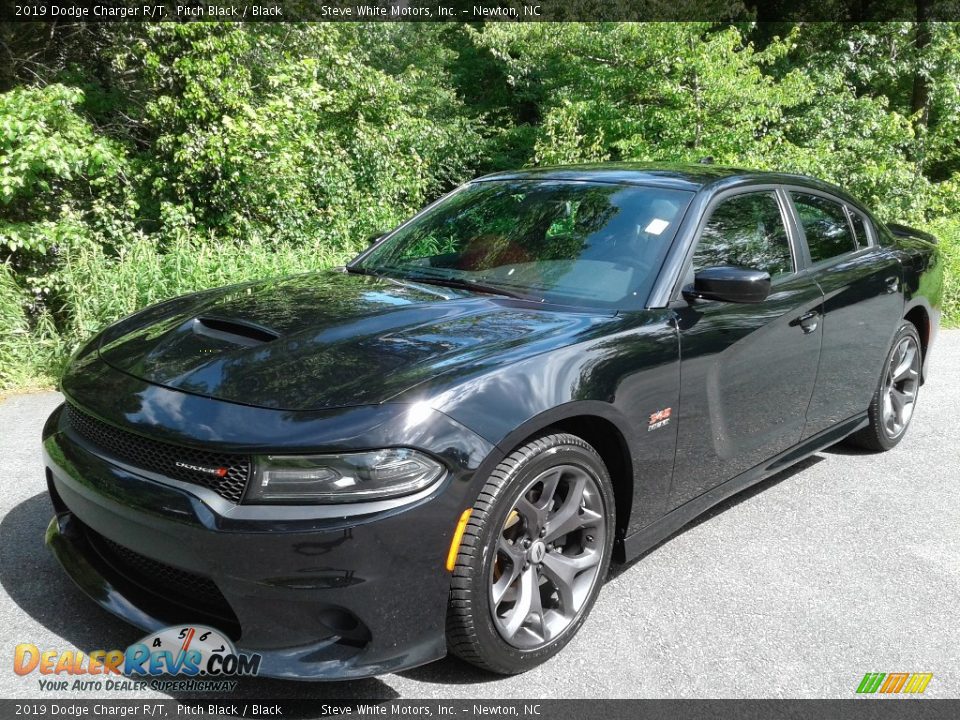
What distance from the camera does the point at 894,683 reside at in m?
2.83

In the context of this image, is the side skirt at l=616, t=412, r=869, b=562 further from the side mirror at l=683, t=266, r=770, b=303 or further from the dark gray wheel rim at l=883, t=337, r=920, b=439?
the side mirror at l=683, t=266, r=770, b=303

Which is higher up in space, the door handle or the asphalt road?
the door handle

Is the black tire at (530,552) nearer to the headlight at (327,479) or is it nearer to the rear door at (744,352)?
the headlight at (327,479)

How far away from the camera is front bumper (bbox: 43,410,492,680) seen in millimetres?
2266

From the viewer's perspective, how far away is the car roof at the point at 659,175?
151 inches

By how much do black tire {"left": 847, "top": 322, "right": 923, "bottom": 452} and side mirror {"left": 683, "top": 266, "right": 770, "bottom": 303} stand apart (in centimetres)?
201

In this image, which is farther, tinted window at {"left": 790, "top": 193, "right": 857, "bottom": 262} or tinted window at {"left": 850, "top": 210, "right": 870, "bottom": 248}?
tinted window at {"left": 850, "top": 210, "right": 870, "bottom": 248}

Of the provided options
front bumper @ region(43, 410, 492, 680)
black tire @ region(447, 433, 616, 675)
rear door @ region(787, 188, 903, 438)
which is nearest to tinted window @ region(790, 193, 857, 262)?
rear door @ region(787, 188, 903, 438)

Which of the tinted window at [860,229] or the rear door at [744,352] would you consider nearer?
the rear door at [744,352]

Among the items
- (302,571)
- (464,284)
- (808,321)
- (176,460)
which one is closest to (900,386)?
(808,321)

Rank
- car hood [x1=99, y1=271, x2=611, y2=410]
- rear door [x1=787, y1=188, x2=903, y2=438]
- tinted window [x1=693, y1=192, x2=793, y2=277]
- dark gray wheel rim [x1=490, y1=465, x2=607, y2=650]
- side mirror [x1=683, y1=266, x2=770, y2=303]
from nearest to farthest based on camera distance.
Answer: car hood [x1=99, y1=271, x2=611, y2=410] → dark gray wheel rim [x1=490, y1=465, x2=607, y2=650] → side mirror [x1=683, y1=266, x2=770, y2=303] → tinted window [x1=693, y1=192, x2=793, y2=277] → rear door [x1=787, y1=188, x2=903, y2=438]

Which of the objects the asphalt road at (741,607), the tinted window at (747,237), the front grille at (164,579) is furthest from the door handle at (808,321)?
the front grille at (164,579)

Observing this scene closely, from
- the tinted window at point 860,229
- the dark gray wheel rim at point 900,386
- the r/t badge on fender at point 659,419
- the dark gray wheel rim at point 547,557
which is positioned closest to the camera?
the dark gray wheel rim at point 547,557

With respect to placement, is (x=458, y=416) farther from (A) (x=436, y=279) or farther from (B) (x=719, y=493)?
(B) (x=719, y=493)
